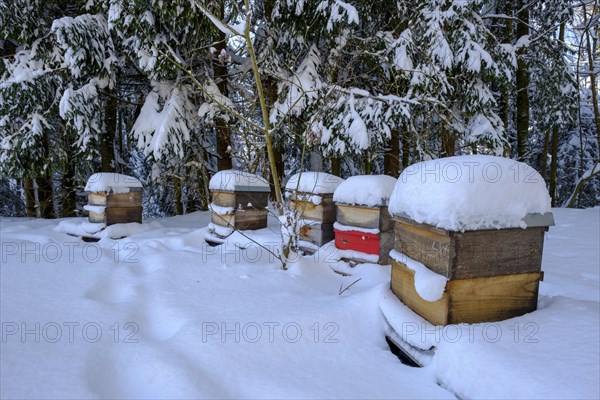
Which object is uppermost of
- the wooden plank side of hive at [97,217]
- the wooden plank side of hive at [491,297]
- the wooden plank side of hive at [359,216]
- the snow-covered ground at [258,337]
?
the wooden plank side of hive at [359,216]

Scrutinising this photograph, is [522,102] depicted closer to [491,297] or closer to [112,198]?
[491,297]

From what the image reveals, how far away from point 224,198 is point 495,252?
3751mm

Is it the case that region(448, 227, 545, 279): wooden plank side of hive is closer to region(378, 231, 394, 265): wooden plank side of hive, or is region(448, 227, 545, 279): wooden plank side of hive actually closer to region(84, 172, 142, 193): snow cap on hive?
region(378, 231, 394, 265): wooden plank side of hive

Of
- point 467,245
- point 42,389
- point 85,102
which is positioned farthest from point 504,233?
point 85,102

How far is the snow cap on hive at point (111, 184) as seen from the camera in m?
5.19

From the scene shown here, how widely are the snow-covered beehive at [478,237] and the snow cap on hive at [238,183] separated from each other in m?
3.00

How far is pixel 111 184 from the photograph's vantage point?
5.23 m

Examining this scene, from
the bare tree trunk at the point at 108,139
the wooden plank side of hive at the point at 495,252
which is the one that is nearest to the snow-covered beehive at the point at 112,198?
the bare tree trunk at the point at 108,139

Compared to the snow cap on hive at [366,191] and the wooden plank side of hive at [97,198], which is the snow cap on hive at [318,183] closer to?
the snow cap on hive at [366,191]

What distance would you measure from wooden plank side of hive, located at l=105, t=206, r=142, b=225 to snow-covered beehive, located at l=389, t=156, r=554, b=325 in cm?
486

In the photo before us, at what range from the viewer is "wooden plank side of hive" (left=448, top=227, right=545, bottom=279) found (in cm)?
196

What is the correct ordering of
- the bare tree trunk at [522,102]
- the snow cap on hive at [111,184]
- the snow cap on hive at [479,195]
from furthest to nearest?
the bare tree trunk at [522,102] < the snow cap on hive at [111,184] < the snow cap on hive at [479,195]

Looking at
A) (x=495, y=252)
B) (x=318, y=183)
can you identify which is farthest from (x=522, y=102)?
(x=495, y=252)

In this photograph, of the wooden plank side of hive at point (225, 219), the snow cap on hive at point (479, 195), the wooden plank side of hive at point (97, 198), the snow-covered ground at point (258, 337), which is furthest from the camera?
the wooden plank side of hive at point (97, 198)
